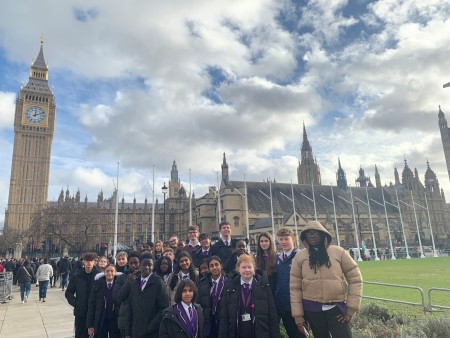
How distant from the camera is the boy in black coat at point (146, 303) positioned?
18.6ft

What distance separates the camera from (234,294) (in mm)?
5047

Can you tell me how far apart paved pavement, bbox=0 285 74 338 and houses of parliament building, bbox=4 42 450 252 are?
163ft

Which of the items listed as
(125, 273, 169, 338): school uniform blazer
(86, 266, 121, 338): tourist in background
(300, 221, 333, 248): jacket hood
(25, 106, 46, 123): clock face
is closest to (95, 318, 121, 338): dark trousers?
(86, 266, 121, 338): tourist in background

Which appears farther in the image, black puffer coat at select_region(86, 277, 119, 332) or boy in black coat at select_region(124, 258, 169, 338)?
black puffer coat at select_region(86, 277, 119, 332)

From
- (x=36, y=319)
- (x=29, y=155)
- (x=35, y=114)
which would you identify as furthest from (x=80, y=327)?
(x=35, y=114)

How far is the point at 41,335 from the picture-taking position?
32.2 feet

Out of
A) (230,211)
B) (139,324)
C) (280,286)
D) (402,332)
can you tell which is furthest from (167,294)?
(230,211)

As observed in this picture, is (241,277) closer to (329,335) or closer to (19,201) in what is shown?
(329,335)

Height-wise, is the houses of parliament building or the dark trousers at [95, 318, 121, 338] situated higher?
the houses of parliament building

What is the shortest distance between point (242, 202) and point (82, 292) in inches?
2439

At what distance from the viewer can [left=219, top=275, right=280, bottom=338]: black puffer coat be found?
190 inches

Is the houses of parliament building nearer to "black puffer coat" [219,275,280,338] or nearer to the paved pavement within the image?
the paved pavement

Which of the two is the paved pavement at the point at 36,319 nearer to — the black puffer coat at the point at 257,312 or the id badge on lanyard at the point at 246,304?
the black puffer coat at the point at 257,312

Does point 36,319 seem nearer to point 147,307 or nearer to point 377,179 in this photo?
point 147,307
